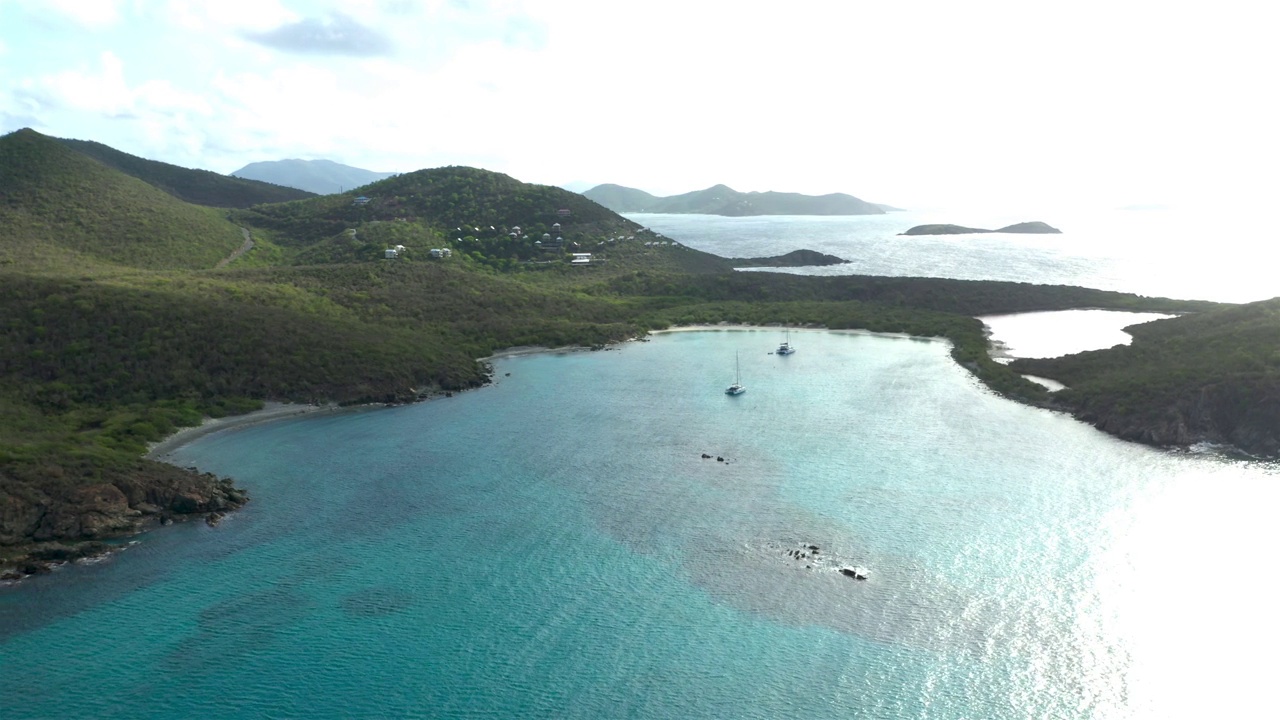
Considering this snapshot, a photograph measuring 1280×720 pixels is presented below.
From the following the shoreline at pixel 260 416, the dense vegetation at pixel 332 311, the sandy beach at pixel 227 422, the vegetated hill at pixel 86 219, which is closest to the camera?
the sandy beach at pixel 227 422

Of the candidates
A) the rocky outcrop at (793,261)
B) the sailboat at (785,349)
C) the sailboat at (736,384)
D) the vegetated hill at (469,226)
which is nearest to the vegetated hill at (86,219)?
the vegetated hill at (469,226)

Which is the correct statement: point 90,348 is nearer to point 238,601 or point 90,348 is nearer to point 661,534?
point 238,601

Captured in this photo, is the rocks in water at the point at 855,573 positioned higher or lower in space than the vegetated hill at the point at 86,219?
lower

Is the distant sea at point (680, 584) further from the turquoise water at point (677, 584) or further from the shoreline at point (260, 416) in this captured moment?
the shoreline at point (260, 416)

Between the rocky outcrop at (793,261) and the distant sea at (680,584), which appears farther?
the rocky outcrop at (793,261)

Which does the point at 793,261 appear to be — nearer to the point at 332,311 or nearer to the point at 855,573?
the point at 332,311

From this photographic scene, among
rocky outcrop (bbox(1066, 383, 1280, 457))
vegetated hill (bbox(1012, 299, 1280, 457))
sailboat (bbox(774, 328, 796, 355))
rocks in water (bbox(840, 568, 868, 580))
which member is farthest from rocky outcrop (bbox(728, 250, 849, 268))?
rocks in water (bbox(840, 568, 868, 580))

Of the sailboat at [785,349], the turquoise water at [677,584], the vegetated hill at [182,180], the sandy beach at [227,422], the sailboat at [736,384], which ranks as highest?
the vegetated hill at [182,180]
